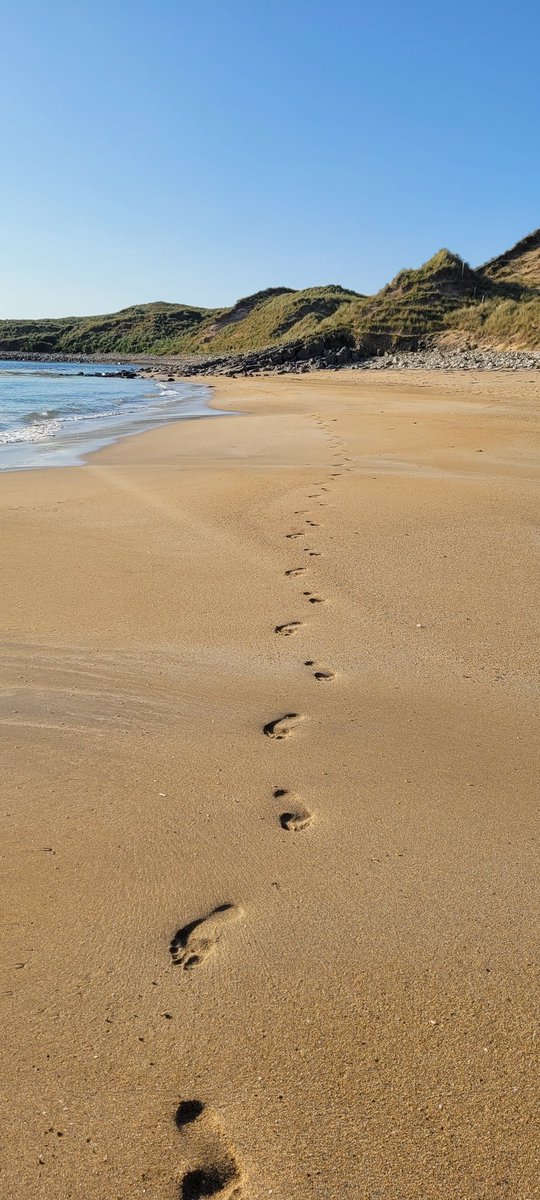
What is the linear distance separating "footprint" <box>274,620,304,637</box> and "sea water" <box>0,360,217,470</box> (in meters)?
7.03

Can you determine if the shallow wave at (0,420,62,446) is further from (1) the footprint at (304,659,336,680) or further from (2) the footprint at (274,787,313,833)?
(2) the footprint at (274,787,313,833)

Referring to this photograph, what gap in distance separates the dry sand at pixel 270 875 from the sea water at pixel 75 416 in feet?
22.6

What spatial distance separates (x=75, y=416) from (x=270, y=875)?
19310 millimetres

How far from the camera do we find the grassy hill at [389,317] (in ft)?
121

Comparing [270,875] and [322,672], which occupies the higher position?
[322,672]

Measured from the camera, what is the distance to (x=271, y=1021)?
1.85m

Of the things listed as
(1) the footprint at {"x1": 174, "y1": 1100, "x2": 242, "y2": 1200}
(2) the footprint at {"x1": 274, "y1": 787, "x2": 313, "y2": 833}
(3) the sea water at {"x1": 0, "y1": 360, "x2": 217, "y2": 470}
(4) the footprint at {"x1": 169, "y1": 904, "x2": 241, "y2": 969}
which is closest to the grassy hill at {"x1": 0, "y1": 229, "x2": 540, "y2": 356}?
(3) the sea water at {"x1": 0, "y1": 360, "x2": 217, "y2": 470}

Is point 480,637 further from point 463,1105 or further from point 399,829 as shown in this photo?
point 463,1105

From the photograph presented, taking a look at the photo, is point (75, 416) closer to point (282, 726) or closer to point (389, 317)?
point (282, 726)

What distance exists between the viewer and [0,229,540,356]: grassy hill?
36750 millimetres

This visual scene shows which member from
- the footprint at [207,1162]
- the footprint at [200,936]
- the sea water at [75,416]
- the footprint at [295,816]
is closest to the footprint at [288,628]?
the footprint at [295,816]

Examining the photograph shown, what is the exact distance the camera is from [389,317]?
41.6m

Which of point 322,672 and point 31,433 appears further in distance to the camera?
point 31,433

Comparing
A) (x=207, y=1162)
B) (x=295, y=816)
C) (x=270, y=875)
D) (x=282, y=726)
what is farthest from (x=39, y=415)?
(x=207, y=1162)
